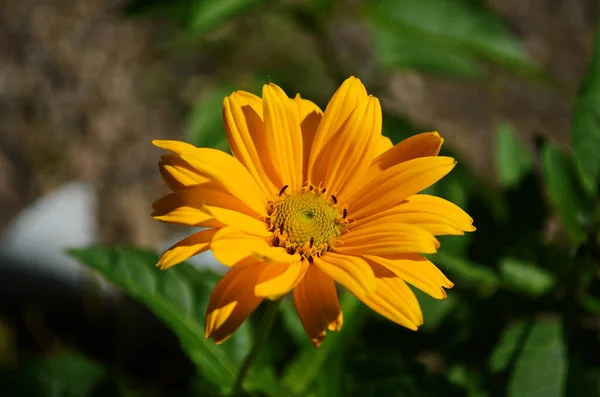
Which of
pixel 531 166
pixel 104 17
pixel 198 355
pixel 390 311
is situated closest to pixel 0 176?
pixel 104 17

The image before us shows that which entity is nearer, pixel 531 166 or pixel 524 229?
pixel 524 229

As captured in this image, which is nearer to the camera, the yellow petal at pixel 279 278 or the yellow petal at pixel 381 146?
the yellow petal at pixel 279 278

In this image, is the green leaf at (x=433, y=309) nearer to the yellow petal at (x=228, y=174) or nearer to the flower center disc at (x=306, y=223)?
the flower center disc at (x=306, y=223)

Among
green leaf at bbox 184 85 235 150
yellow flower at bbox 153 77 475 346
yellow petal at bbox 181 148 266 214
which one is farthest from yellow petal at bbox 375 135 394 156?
green leaf at bbox 184 85 235 150

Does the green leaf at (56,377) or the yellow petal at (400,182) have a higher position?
the yellow petal at (400,182)

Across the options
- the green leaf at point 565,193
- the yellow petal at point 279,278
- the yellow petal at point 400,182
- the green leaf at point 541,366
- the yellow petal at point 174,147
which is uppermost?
the yellow petal at point 174,147

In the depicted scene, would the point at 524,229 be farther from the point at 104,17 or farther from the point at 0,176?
the point at 104,17

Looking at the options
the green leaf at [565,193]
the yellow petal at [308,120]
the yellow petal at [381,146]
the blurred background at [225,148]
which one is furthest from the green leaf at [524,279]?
the yellow petal at [308,120]

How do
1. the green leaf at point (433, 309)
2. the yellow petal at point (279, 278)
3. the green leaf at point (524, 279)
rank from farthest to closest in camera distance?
the green leaf at point (433, 309), the green leaf at point (524, 279), the yellow petal at point (279, 278)
